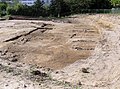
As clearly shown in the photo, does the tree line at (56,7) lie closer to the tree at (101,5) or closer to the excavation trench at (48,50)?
the tree at (101,5)

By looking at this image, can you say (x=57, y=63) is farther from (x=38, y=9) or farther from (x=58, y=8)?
(x=58, y=8)

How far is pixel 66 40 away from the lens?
27.6m

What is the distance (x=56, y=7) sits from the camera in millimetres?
66000

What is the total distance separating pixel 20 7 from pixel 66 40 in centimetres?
3699

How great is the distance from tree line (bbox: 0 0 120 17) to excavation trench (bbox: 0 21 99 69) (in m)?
32.9

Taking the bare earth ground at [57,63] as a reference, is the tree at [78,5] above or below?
above

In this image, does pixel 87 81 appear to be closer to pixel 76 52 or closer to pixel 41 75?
pixel 41 75

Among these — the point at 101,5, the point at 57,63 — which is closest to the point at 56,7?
the point at 101,5

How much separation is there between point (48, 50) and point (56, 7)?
4440 cm

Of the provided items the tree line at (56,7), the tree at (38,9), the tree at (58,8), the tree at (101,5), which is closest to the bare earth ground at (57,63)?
the tree line at (56,7)

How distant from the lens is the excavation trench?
744 inches

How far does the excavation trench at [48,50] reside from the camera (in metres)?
18.9

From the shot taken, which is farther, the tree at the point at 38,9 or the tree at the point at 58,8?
the tree at the point at 58,8

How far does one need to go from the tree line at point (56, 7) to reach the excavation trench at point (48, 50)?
108ft
